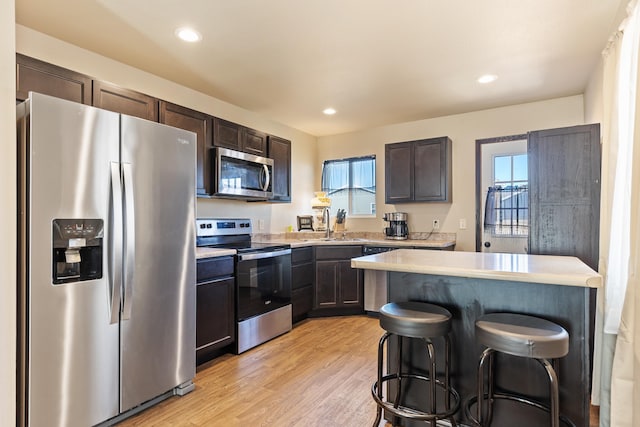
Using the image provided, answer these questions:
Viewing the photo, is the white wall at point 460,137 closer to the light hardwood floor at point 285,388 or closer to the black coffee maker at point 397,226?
the black coffee maker at point 397,226

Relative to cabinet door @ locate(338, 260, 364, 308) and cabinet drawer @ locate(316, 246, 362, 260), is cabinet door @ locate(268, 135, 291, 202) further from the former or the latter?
cabinet door @ locate(338, 260, 364, 308)

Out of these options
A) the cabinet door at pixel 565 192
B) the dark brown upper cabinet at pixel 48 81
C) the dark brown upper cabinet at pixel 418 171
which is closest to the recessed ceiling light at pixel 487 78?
the cabinet door at pixel 565 192

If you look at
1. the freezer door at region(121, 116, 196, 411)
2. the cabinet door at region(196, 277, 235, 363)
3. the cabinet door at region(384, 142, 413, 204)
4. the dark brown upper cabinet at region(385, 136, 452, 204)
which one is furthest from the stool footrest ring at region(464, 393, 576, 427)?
the cabinet door at region(384, 142, 413, 204)

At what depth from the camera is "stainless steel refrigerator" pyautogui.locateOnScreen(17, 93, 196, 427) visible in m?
1.62

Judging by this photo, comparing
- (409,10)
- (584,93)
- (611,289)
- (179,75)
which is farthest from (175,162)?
(584,93)

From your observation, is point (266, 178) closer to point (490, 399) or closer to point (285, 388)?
point (285, 388)

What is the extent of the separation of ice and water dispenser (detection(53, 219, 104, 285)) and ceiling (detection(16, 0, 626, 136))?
4.42 feet

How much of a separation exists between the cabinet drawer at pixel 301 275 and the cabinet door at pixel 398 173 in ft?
4.46

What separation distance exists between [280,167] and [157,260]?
2.13 m

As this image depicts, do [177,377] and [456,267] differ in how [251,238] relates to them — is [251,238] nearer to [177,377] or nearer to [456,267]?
[177,377]

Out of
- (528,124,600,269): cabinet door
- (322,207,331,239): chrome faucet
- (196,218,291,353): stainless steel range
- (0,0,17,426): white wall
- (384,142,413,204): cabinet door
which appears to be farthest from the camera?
(322,207,331,239): chrome faucet

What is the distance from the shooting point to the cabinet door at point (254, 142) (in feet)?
11.6

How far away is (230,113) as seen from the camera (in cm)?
387

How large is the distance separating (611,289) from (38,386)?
2963 millimetres
